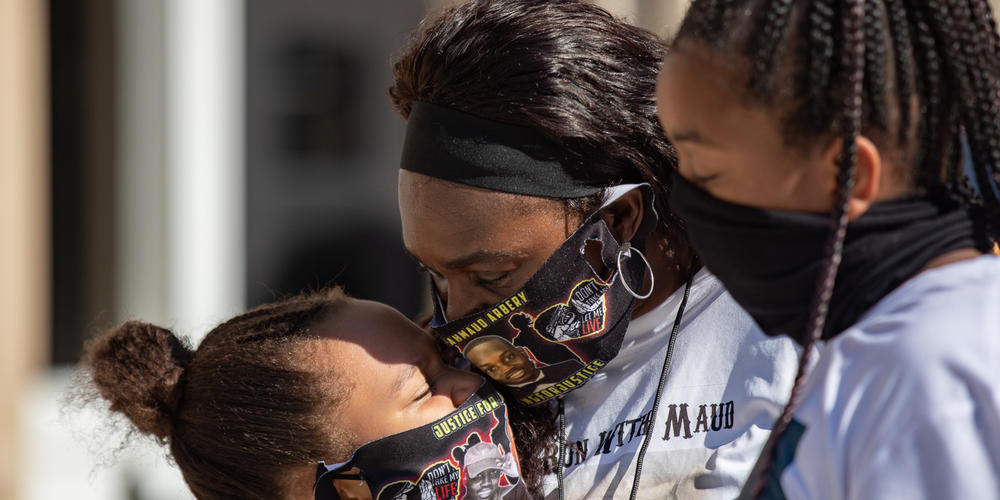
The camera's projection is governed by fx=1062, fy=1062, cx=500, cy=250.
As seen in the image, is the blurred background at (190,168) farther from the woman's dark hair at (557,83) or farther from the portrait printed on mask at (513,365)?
the portrait printed on mask at (513,365)

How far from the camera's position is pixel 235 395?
2.56m

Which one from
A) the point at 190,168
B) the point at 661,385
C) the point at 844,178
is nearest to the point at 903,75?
the point at 844,178

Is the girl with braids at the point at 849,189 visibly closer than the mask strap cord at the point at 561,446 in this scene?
Yes

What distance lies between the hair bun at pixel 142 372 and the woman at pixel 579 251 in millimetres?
711

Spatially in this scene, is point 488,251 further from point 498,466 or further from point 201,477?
point 201,477

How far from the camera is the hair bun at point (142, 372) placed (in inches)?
104

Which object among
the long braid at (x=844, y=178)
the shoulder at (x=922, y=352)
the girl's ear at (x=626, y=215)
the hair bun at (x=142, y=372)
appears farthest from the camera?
the hair bun at (x=142, y=372)

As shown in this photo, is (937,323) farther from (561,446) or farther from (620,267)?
(561,446)

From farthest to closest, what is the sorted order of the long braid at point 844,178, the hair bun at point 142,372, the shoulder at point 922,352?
the hair bun at point 142,372 < the long braid at point 844,178 < the shoulder at point 922,352

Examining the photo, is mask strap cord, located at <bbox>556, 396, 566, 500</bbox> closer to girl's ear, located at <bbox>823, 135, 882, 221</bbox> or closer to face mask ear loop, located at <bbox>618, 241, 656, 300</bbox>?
face mask ear loop, located at <bbox>618, 241, 656, 300</bbox>

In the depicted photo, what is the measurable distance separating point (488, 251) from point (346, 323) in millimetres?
481

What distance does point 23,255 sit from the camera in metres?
5.36

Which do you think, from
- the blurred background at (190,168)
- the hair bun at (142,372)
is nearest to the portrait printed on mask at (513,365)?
the hair bun at (142,372)

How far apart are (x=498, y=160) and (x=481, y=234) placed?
0.57ft
